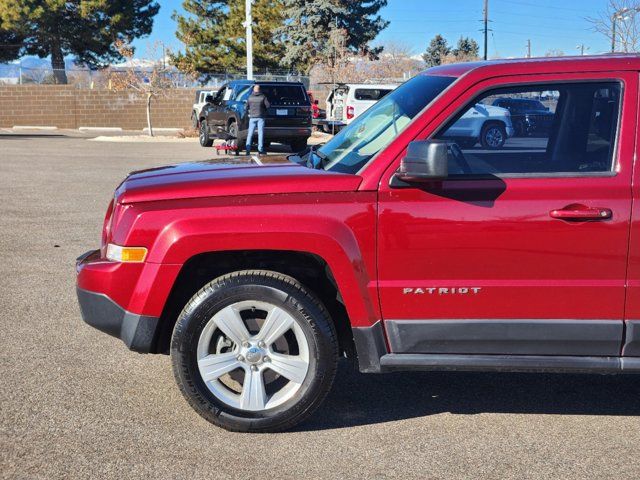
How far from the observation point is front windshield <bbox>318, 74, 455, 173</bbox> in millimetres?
4180

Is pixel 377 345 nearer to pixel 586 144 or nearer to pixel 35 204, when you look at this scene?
pixel 586 144

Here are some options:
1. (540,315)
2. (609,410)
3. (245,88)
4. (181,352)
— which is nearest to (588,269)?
(540,315)

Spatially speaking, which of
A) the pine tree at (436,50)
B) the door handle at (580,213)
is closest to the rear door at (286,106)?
the door handle at (580,213)

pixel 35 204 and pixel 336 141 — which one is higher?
pixel 336 141

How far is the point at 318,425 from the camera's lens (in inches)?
163

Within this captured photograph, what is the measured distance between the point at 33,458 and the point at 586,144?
3.22 m

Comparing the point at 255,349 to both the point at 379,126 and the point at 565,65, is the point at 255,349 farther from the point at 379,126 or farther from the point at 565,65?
the point at 565,65

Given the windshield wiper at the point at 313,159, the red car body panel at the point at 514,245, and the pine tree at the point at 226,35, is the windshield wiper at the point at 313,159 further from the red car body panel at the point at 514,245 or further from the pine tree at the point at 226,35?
the pine tree at the point at 226,35

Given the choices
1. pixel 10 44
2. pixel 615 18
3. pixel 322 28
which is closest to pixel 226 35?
pixel 322 28

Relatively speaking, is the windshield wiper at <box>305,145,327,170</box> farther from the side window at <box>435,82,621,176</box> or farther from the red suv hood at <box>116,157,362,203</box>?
the side window at <box>435,82,621,176</box>

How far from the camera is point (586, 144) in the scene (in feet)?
13.3

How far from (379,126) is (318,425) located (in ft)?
5.67

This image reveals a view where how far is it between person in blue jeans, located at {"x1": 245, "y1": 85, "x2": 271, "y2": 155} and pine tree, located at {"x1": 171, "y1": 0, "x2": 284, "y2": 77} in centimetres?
3504

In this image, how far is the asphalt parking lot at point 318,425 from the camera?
367 centimetres
